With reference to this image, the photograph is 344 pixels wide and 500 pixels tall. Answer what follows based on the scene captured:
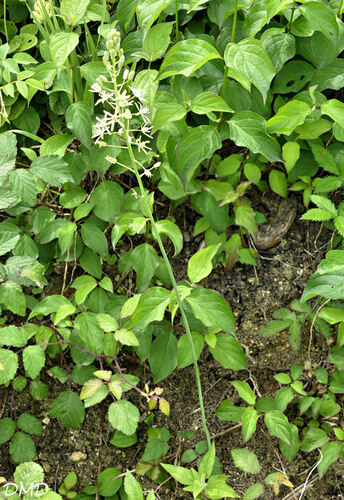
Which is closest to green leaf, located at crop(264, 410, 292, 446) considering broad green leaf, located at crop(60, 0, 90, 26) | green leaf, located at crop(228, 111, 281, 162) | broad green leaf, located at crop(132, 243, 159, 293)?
broad green leaf, located at crop(132, 243, 159, 293)

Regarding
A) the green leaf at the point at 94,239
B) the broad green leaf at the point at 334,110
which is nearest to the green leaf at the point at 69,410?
the green leaf at the point at 94,239

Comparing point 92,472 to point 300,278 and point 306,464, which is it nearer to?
point 306,464

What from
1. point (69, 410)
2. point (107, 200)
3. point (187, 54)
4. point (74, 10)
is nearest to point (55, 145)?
point (107, 200)

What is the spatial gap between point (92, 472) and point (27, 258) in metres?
0.76

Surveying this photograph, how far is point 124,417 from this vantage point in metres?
1.52

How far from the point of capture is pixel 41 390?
5.62 ft

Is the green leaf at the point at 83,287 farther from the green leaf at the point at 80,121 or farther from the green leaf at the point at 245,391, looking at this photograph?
the green leaf at the point at 245,391

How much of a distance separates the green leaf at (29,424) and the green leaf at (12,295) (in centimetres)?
40

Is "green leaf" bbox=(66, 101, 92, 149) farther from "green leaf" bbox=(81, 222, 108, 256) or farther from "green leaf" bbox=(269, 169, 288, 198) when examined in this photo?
"green leaf" bbox=(269, 169, 288, 198)

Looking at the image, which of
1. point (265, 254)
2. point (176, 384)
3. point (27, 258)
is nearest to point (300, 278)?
point (265, 254)

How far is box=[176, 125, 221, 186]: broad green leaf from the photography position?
5.30 feet

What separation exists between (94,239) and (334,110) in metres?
0.85

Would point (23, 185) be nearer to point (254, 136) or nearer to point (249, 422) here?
point (254, 136)

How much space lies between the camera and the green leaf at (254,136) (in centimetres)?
162
